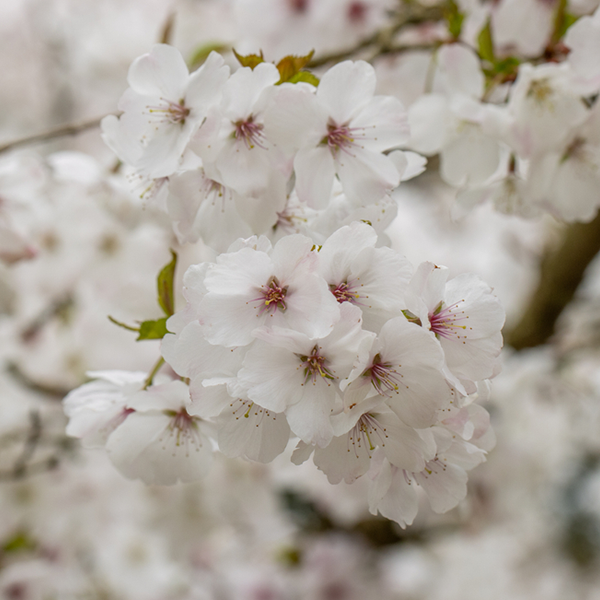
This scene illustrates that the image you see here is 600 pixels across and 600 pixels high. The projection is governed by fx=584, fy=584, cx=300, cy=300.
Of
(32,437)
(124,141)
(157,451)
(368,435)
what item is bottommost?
(32,437)

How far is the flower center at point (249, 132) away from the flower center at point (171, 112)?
52 mm

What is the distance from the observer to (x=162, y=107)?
48cm

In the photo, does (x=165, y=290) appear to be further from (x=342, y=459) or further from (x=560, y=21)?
(x=560, y=21)

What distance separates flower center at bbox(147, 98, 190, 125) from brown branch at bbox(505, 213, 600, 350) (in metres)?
0.94

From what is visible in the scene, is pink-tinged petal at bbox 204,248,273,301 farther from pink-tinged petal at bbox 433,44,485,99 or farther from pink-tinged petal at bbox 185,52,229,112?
pink-tinged petal at bbox 433,44,485,99

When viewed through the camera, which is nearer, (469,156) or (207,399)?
(207,399)

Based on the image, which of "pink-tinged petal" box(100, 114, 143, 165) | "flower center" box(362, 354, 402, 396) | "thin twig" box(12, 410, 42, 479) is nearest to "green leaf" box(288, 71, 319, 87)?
"pink-tinged petal" box(100, 114, 143, 165)

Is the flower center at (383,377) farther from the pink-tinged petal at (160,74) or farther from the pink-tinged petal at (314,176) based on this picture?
the pink-tinged petal at (160,74)

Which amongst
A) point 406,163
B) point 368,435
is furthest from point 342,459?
point 406,163

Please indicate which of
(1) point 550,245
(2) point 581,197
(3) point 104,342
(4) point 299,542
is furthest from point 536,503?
(2) point 581,197

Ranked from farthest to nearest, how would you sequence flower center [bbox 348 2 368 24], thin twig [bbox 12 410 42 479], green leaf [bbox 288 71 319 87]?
thin twig [bbox 12 410 42 479] < flower center [bbox 348 2 368 24] < green leaf [bbox 288 71 319 87]

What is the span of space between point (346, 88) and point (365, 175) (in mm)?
69

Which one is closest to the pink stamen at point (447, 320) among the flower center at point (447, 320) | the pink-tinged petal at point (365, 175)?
the flower center at point (447, 320)

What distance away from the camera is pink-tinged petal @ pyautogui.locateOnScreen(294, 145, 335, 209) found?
1.48 feet
